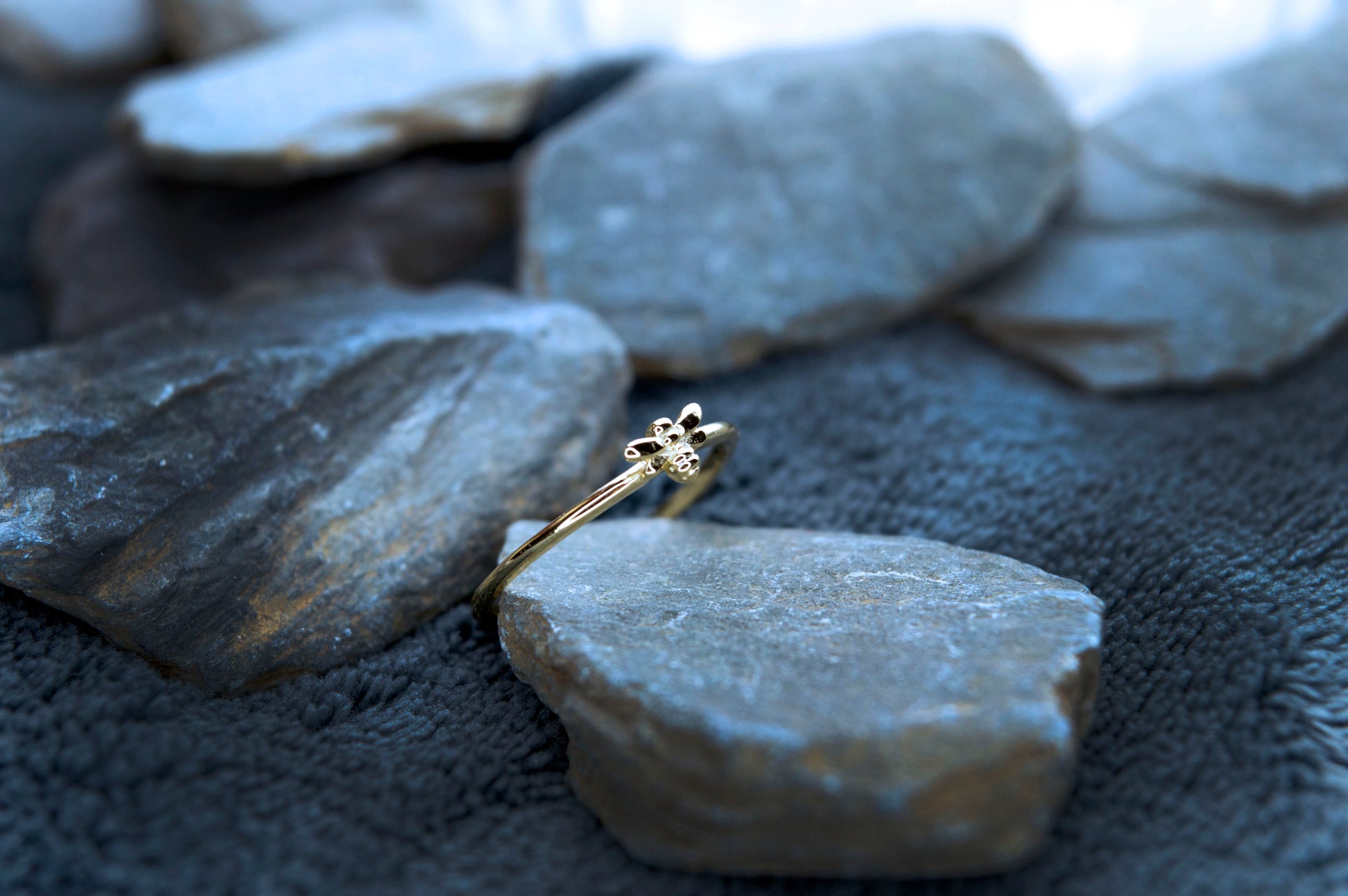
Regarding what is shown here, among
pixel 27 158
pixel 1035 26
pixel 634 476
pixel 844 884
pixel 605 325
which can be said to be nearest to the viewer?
pixel 844 884

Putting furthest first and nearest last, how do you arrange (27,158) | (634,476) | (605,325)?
(27,158) → (605,325) → (634,476)

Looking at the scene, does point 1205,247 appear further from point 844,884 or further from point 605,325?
point 844,884

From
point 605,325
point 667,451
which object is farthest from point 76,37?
point 667,451

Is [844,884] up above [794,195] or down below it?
below

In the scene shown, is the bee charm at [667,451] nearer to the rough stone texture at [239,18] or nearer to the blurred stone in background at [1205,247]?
the blurred stone in background at [1205,247]

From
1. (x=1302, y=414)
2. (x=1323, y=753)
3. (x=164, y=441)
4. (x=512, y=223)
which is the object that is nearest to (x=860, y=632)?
(x=1323, y=753)

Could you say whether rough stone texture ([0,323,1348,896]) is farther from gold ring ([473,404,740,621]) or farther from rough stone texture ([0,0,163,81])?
rough stone texture ([0,0,163,81])

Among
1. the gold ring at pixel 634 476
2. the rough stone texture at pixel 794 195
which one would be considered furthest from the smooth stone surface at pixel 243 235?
the gold ring at pixel 634 476
